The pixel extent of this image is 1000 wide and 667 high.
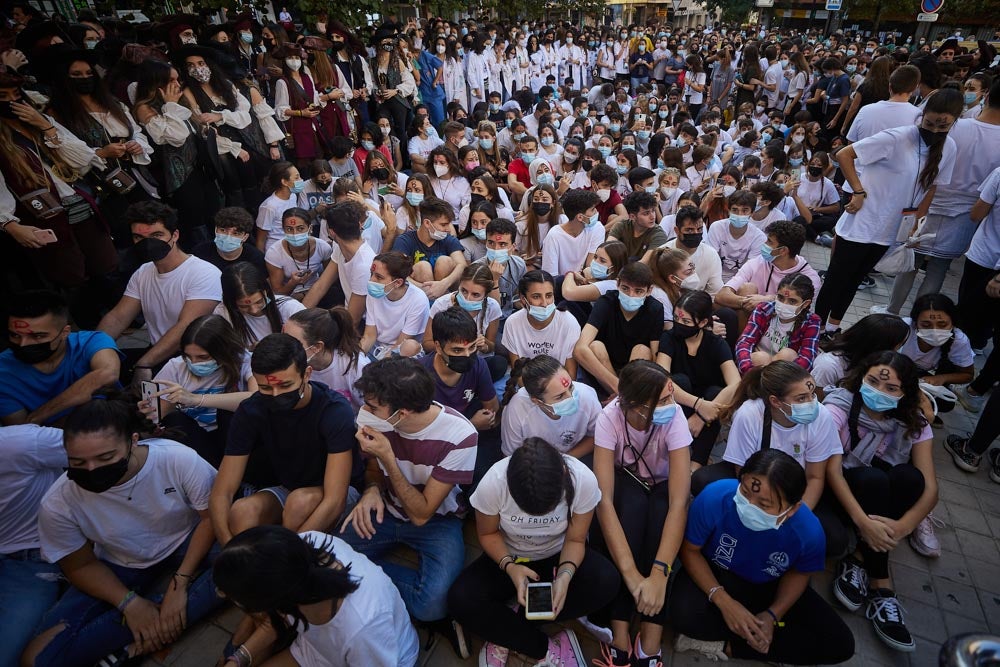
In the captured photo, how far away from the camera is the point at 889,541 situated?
2.59 meters

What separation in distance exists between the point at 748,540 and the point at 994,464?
2.37 m

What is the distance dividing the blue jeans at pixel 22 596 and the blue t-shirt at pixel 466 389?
84.0 inches

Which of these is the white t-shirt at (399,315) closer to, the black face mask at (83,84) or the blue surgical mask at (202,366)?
the blue surgical mask at (202,366)

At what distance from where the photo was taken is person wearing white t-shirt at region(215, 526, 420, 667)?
1.72 m

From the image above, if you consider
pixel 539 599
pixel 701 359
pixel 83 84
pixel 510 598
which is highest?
pixel 83 84

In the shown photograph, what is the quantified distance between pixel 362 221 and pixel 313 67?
3953 mm

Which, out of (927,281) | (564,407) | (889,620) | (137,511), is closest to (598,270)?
(564,407)

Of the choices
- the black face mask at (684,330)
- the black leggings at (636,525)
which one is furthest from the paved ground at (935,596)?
the black face mask at (684,330)

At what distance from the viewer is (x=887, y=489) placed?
9.04ft

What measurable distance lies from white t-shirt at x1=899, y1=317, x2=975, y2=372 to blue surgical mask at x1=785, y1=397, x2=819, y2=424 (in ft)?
4.69

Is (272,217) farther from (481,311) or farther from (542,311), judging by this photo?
(542,311)

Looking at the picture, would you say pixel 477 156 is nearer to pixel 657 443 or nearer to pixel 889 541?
pixel 657 443

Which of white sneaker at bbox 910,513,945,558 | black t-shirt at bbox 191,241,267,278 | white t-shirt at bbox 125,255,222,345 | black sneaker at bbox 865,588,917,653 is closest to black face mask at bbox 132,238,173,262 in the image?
white t-shirt at bbox 125,255,222,345

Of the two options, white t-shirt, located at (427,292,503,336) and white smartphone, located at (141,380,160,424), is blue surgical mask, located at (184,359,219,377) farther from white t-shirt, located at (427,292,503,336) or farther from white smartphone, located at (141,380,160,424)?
white t-shirt, located at (427,292,503,336)
